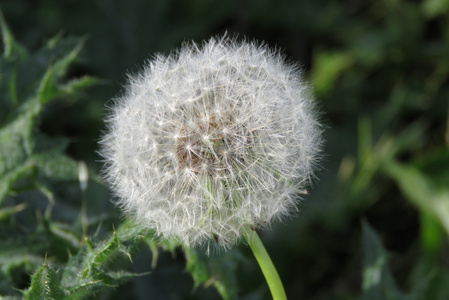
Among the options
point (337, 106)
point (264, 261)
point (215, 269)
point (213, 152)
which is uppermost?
point (337, 106)

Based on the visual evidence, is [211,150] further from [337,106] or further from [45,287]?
[337,106]

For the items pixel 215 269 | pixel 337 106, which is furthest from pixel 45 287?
pixel 337 106

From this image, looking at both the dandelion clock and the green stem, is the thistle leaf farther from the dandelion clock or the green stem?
the green stem

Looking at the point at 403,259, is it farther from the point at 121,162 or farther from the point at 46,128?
the point at 46,128

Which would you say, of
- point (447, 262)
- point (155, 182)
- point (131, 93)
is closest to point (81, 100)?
point (131, 93)

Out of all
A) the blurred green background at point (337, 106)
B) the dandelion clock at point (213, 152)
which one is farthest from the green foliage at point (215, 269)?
the blurred green background at point (337, 106)

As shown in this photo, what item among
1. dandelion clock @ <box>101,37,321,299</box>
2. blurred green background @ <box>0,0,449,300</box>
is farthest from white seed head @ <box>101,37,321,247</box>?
blurred green background @ <box>0,0,449,300</box>
